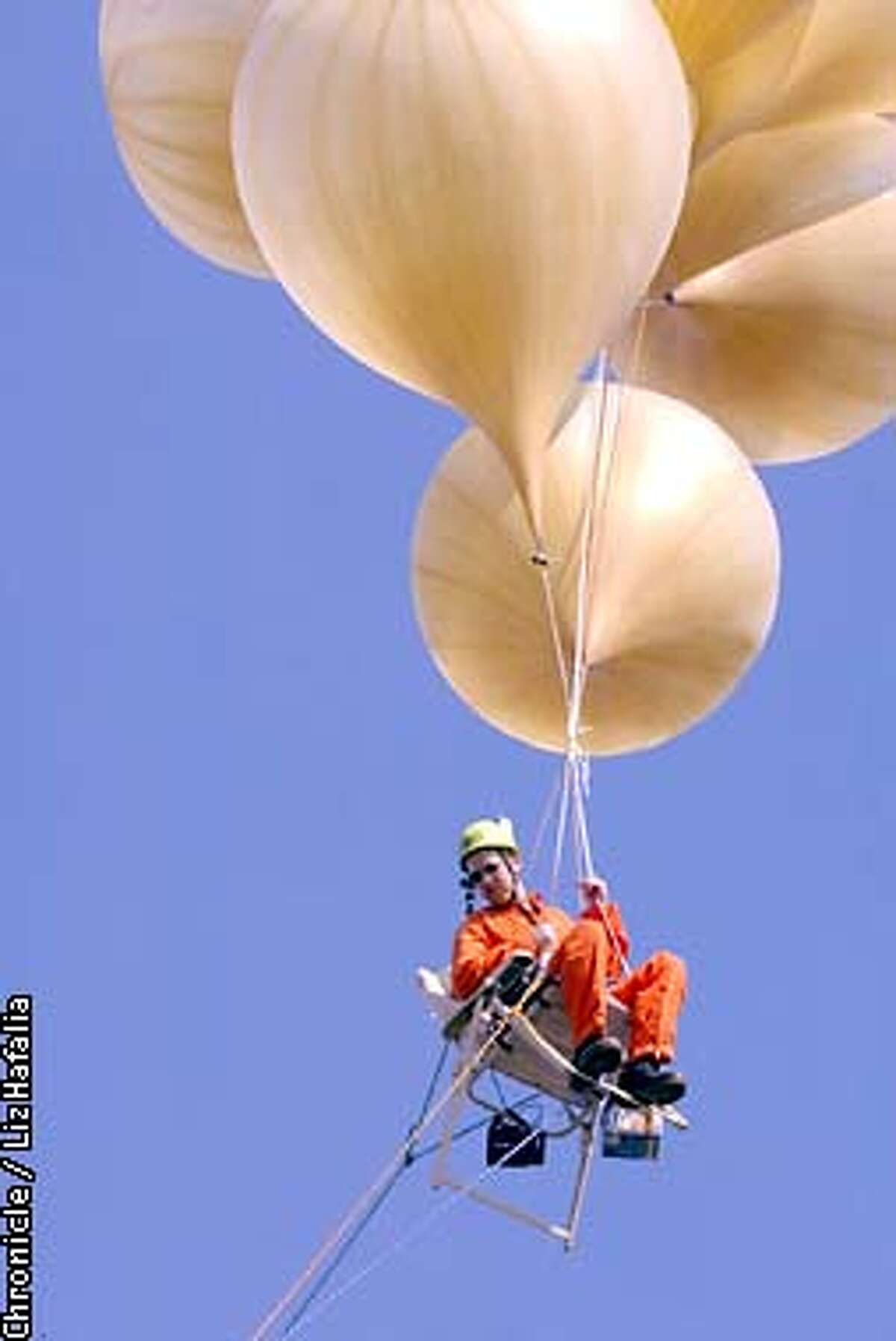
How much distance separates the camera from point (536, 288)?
9.80m

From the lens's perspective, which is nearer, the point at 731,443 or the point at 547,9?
the point at 547,9

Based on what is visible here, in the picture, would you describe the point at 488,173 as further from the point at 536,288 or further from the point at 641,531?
the point at 641,531

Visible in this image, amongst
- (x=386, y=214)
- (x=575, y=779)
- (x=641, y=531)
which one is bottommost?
(x=575, y=779)

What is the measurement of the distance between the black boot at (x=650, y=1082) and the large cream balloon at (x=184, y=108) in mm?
2903

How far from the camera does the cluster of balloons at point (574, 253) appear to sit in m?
9.66

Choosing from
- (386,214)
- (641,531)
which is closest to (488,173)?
(386,214)

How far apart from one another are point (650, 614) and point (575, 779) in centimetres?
55

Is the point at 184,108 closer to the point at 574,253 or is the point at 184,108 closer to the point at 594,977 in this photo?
the point at 574,253

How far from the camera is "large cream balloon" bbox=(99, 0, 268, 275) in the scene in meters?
10.9

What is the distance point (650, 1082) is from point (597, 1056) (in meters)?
0.16

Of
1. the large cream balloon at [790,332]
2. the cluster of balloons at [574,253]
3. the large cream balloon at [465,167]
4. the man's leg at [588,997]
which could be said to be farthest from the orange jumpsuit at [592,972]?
the large cream balloon at [790,332]

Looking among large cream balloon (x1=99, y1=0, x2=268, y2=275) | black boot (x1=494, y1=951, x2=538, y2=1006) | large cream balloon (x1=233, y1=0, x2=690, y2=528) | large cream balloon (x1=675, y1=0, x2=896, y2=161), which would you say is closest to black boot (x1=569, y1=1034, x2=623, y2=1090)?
black boot (x1=494, y1=951, x2=538, y2=1006)

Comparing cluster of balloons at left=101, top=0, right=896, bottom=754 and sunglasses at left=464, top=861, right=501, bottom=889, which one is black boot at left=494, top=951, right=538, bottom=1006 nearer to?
sunglasses at left=464, top=861, right=501, bottom=889

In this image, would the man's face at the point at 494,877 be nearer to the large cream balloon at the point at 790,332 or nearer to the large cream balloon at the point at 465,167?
the large cream balloon at the point at 465,167
